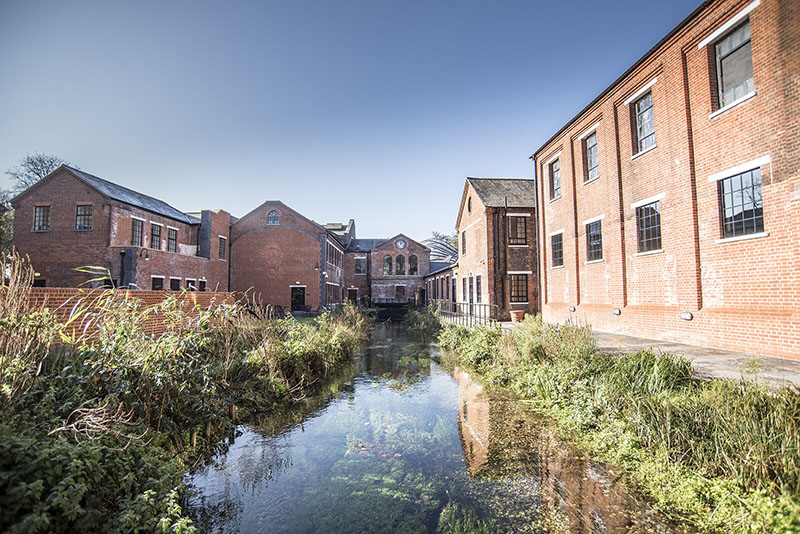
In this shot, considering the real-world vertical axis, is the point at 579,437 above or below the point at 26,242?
below

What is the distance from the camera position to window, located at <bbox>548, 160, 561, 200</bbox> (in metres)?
15.7

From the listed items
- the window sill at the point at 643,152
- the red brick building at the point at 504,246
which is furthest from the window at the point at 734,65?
the red brick building at the point at 504,246

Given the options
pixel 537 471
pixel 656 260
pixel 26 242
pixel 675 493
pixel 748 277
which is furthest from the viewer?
pixel 26 242

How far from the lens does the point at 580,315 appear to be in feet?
44.6

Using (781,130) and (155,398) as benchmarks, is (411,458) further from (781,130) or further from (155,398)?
(781,130)

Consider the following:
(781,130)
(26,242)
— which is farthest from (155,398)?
(26,242)

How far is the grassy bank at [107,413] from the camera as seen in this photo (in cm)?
246

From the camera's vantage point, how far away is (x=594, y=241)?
13.0 meters

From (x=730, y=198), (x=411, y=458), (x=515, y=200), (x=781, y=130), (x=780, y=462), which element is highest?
(x=515, y=200)

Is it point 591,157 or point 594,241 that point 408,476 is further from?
point 591,157

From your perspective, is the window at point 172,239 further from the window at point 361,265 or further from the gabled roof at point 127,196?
the window at point 361,265

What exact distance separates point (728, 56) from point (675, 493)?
31.3 feet

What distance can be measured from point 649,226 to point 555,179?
633cm

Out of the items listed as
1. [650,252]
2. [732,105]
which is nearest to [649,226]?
[650,252]
